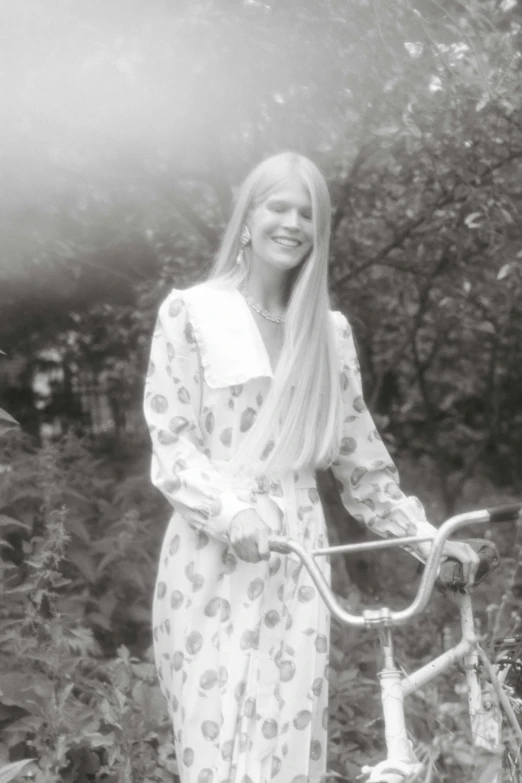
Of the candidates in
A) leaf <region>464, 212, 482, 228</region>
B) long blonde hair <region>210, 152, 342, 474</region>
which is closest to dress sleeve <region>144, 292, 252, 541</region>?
long blonde hair <region>210, 152, 342, 474</region>

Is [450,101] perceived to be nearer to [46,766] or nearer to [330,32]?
[330,32]

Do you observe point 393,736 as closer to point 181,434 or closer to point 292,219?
point 181,434

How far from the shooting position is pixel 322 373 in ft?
9.02

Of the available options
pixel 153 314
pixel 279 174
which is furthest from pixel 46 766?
pixel 153 314

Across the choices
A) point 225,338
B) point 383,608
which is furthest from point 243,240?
point 383,608

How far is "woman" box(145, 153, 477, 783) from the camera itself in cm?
252

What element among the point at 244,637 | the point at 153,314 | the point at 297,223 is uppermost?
the point at 153,314

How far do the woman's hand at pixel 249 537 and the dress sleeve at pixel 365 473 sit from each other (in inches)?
19.5

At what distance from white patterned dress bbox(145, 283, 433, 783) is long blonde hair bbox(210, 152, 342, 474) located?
0.05 m

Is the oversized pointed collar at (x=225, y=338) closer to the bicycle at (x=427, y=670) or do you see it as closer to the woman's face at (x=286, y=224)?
the woman's face at (x=286, y=224)

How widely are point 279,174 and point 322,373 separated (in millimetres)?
462

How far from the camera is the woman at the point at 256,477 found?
8.27 ft

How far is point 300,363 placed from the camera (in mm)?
2697

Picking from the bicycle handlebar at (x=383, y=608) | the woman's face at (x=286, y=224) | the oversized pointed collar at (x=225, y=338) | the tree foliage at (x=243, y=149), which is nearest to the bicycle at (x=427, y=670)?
the bicycle handlebar at (x=383, y=608)
